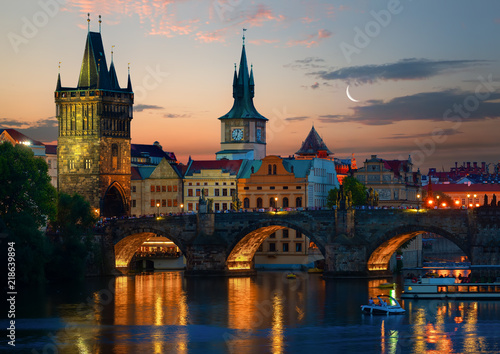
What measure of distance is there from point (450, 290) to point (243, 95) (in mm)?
84598

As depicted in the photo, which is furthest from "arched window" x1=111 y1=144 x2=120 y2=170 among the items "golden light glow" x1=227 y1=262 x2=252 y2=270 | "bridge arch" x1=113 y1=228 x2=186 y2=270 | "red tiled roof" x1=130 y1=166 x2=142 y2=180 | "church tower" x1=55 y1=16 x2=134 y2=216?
"golden light glow" x1=227 y1=262 x2=252 y2=270

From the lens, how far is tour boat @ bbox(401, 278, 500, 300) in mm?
90875

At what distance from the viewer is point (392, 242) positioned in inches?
4323

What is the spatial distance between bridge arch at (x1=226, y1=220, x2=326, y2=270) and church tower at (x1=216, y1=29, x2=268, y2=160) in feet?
166

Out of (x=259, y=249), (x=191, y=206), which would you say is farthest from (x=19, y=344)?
(x=191, y=206)

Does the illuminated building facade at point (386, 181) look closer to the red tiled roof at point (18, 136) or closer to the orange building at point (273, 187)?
the orange building at point (273, 187)

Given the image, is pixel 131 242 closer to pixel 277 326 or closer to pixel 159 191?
pixel 159 191

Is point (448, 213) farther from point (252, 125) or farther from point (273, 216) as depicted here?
point (252, 125)

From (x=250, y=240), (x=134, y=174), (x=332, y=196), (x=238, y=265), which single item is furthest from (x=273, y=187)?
(x=238, y=265)

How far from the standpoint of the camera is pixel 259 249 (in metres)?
133

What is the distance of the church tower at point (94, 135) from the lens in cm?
13662

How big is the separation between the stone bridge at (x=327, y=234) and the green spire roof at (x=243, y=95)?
52.3 metres

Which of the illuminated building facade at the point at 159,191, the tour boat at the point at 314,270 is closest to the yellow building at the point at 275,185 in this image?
the illuminated building facade at the point at 159,191

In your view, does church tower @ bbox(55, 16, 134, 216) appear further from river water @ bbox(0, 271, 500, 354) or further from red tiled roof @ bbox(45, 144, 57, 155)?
river water @ bbox(0, 271, 500, 354)
